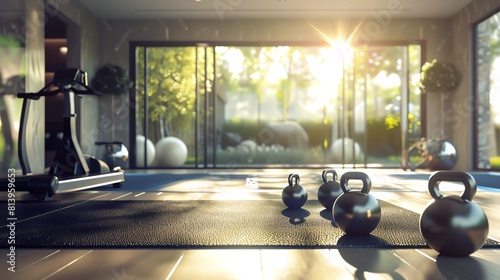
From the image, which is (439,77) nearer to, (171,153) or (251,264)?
(171,153)

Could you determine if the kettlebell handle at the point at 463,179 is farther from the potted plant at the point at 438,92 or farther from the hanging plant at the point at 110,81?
the hanging plant at the point at 110,81

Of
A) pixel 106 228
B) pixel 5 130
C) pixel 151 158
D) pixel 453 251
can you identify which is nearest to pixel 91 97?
pixel 151 158

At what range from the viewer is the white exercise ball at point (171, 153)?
347 inches

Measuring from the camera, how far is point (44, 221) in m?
2.61

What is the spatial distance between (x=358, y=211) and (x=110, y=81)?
6540mm

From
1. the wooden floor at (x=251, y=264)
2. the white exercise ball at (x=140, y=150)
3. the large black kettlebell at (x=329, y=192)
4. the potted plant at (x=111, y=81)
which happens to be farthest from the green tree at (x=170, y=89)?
the wooden floor at (x=251, y=264)

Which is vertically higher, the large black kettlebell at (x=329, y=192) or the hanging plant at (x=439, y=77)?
the hanging plant at (x=439, y=77)

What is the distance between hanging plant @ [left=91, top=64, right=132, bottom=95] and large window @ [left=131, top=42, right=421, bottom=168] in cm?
59

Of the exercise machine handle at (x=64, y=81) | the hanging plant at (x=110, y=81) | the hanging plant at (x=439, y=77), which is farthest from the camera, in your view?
the hanging plant at (x=110, y=81)

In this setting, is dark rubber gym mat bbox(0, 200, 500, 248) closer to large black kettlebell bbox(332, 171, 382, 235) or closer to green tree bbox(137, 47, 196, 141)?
large black kettlebell bbox(332, 171, 382, 235)

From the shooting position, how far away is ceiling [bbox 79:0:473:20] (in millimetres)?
7391

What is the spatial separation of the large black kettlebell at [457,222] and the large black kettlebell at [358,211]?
358 mm

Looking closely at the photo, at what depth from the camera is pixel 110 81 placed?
7840 mm

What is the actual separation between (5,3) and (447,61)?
6.88m
